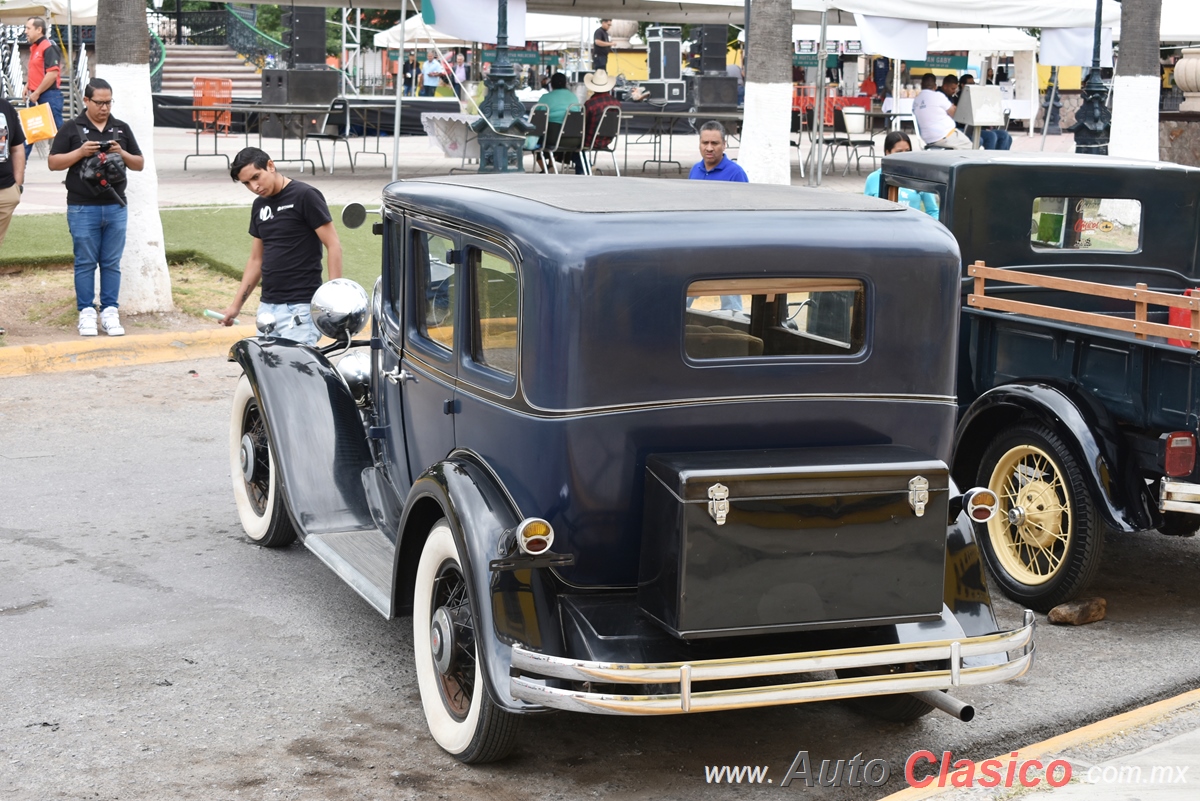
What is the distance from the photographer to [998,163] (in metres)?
6.54

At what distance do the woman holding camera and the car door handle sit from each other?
5.32 meters

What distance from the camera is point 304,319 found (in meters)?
7.59

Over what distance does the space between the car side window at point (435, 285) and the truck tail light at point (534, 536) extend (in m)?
0.98

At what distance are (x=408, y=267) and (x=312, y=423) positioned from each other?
1.04m

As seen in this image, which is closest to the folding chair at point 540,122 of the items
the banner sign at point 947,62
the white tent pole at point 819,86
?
the white tent pole at point 819,86

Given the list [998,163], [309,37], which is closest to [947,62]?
[309,37]

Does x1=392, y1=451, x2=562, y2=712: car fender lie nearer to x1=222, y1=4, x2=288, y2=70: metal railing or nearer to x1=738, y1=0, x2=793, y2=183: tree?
x1=738, y1=0, x2=793, y2=183: tree

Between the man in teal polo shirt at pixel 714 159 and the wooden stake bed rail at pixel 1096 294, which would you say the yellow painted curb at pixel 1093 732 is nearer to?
the wooden stake bed rail at pixel 1096 294

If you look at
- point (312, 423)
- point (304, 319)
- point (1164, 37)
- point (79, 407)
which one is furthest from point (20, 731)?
point (1164, 37)

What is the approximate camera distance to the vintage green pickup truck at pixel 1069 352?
17.3 feet

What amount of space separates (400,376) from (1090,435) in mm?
2677

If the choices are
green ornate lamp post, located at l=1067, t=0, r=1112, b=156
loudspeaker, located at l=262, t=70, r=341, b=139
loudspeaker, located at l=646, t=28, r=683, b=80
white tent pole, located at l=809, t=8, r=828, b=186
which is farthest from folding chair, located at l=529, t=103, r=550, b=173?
loudspeaker, located at l=646, t=28, r=683, b=80

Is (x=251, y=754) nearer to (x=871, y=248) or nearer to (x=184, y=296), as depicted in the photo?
(x=871, y=248)

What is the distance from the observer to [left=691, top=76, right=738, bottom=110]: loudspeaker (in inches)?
888
